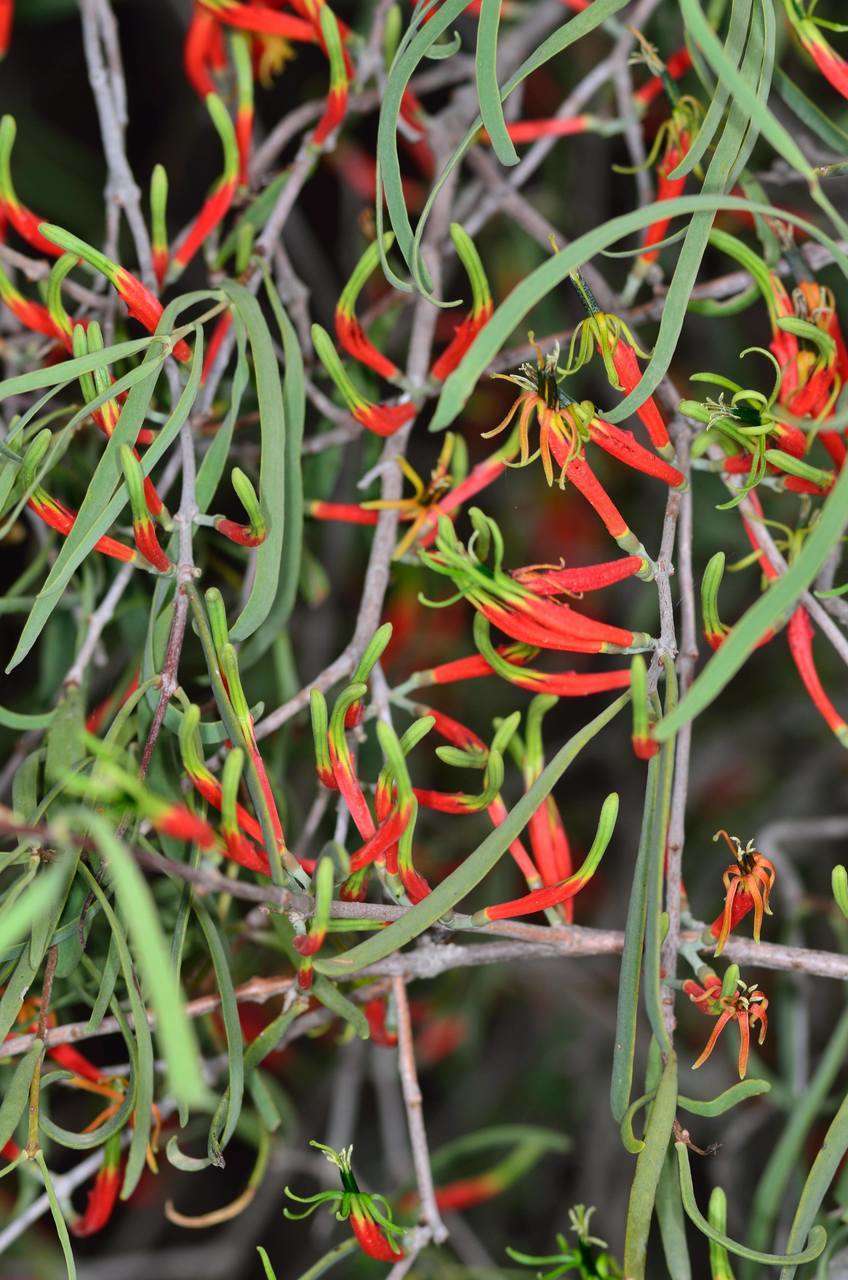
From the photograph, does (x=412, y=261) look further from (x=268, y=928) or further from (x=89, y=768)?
(x=268, y=928)

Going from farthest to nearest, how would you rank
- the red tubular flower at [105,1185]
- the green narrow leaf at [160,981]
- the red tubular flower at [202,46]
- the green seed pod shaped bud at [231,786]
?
1. the red tubular flower at [202,46]
2. the red tubular flower at [105,1185]
3. the green seed pod shaped bud at [231,786]
4. the green narrow leaf at [160,981]

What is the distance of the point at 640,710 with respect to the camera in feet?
0.87

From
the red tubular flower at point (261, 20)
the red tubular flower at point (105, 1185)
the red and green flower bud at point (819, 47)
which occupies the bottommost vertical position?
the red tubular flower at point (105, 1185)

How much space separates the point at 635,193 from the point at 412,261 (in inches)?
23.5

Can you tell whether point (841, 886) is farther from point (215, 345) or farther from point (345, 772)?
point (215, 345)

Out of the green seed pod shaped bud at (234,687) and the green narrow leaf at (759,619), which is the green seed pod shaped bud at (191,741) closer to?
the green seed pod shaped bud at (234,687)

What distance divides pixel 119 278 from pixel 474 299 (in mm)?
103

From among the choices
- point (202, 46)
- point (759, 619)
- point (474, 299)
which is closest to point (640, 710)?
point (759, 619)

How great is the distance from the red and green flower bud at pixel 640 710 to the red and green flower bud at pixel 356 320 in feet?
0.55

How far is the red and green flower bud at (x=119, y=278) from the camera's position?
31 cm

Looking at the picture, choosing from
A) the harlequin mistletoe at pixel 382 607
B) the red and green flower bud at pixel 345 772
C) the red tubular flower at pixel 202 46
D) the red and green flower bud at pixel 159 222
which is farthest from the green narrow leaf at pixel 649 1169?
the red tubular flower at pixel 202 46

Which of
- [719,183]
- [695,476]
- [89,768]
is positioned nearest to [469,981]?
[695,476]

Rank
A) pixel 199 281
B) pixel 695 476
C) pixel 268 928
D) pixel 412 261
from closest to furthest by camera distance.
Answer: pixel 412 261 < pixel 268 928 < pixel 695 476 < pixel 199 281

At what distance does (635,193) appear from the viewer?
836mm
